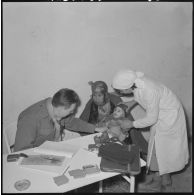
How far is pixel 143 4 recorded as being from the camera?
403 cm

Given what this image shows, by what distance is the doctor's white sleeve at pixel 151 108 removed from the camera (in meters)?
3.23

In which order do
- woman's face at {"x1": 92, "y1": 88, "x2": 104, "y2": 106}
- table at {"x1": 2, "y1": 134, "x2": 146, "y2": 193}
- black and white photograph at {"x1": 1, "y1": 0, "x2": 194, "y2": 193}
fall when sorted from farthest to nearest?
woman's face at {"x1": 92, "y1": 88, "x2": 104, "y2": 106}, black and white photograph at {"x1": 1, "y1": 0, "x2": 194, "y2": 193}, table at {"x1": 2, "y1": 134, "x2": 146, "y2": 193}

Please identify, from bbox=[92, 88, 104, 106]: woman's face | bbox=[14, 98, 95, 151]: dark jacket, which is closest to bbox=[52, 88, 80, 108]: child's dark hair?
bbox=[14, 98, 95, 151]: dark jacket

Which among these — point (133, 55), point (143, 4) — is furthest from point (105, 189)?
point (143, 4)

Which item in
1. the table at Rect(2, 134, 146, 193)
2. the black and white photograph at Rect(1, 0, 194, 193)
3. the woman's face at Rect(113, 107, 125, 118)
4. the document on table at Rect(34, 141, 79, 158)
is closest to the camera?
the table at Rect(2, 134, 146, 193)

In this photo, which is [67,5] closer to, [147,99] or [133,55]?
[133,55]

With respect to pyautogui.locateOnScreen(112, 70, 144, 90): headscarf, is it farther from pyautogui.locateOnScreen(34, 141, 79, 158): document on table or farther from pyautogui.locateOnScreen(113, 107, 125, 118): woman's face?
pyautogui.locateOnScreen(34, 141, 79, 158): document on table

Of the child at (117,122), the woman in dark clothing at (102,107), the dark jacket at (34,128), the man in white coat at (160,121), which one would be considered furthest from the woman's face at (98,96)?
the dark jacket at (34,128)

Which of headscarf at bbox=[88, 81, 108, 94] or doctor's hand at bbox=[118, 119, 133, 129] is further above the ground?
headscarf at bbox=[88, 81, 108, 94]

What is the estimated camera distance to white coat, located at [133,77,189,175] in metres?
3.27

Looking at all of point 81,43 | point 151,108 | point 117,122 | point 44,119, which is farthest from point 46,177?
point 81,43

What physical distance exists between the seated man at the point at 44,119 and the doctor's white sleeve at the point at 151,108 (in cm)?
82

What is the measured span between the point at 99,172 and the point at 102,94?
1.48 meters

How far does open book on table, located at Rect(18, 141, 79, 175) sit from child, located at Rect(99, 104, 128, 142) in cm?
66
